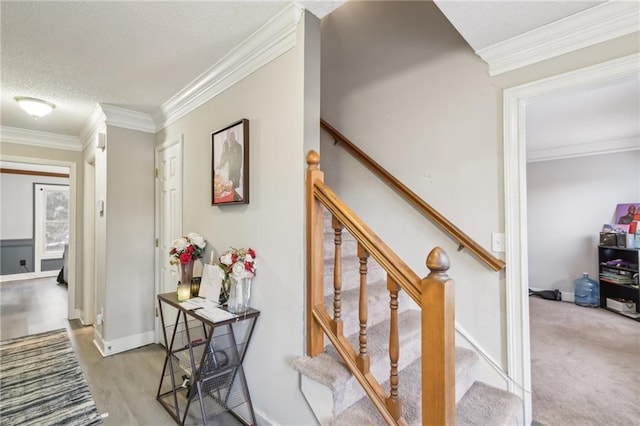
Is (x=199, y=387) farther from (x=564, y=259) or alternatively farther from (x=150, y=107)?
(x=564, y=259)

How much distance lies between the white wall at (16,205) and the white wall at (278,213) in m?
7.77

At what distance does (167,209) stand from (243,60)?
1.81 meters

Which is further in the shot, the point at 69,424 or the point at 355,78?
the point at 355,78

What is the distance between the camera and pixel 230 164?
82.4 inches

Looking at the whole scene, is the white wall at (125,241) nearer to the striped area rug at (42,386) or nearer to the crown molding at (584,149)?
the striped area rug at (42,386)

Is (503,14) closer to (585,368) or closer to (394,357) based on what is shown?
(394,357)

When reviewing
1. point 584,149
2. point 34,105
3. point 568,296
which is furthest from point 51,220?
point 584,149

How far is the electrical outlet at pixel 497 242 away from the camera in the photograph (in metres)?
1.76

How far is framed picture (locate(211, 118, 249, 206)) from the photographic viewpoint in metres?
1.96

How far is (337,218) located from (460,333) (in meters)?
1.22

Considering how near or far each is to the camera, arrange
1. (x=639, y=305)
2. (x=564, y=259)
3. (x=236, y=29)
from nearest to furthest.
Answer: (x=236, y=29) < (x=639, y=305) < (x=564, y=259)

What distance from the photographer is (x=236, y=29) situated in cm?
178

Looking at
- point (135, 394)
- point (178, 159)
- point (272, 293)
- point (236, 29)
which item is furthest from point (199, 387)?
point (236, 29)

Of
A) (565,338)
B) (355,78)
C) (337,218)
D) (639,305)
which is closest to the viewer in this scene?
(337,218)
